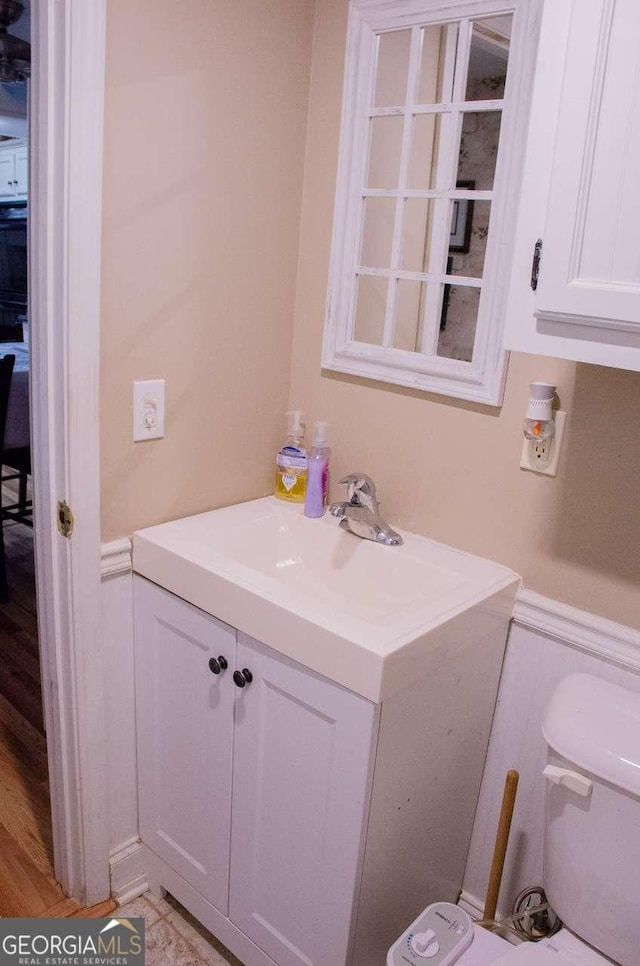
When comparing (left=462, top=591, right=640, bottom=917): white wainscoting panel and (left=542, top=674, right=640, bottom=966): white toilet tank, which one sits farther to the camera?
(left=462, top=591, right=640, bottom=917): white wainscoting panel

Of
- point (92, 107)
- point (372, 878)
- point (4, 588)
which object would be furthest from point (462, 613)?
point (4, 588)

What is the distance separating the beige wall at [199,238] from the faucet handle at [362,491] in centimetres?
32

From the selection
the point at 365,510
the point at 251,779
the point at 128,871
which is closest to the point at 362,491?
the point at 365,510

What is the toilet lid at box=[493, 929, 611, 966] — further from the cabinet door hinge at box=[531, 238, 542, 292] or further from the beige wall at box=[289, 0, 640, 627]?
the cabinet door hinge at box=[531, 238, 542, 292]

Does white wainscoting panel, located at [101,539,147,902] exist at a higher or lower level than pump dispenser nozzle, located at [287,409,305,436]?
lower

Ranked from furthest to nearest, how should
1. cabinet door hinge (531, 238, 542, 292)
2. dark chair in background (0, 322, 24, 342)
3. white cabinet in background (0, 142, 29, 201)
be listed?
white cabinet in background (0, 142, 29, 201)
dark chair in background (0, 322, 24, 342)
cabinet door hinge (531, 238, 542, 292)

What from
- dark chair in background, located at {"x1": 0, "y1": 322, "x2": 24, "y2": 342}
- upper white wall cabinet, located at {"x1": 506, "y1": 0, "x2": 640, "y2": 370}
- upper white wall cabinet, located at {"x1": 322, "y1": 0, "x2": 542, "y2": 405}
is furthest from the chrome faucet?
dark chair in background, located at {"x1": 0, "y1": 322, "x2": 24, "y2": 342}

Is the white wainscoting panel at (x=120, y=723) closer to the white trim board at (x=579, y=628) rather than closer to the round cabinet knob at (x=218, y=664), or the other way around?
the round cabinet knob at (x=218, y=664)

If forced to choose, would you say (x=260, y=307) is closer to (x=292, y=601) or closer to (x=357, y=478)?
(x=357, y=478)

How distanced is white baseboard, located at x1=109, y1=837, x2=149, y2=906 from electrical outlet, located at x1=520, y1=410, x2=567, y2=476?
1.23 metres

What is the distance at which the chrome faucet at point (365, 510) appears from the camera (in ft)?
5.07

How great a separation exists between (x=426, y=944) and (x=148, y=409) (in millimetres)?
1081

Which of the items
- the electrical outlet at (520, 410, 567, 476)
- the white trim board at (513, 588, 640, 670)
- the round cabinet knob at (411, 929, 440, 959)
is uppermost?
the electrical outlet at (520, 410, 567, 476)

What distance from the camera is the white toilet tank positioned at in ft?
3.72
